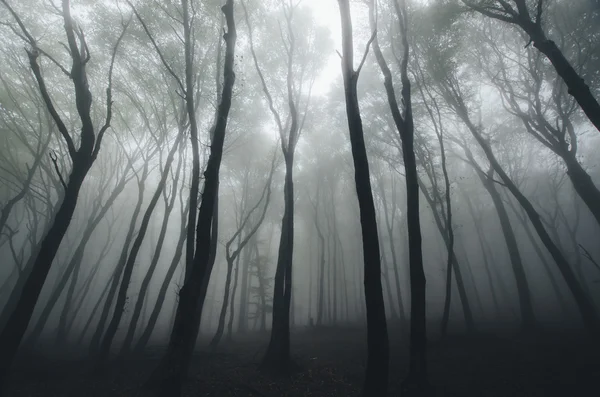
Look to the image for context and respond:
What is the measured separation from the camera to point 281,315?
348 inches

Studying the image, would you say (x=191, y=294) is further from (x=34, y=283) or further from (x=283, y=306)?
(x=283, y=306)

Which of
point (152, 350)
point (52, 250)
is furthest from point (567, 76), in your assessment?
point (152, 350)

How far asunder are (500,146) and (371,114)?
36.3ft

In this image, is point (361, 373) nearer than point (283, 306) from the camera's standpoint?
Yes

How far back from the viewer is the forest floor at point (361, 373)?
256 inches

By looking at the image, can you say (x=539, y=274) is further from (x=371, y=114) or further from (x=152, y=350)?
(x=152, y=350)

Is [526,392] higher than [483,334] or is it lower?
lower

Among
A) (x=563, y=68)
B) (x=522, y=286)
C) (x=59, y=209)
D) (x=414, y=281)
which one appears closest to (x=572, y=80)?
(x=563, y=68)

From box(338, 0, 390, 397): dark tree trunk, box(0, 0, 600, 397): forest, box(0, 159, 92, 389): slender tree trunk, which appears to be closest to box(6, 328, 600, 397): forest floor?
box(0, 0, 600, 397): forest

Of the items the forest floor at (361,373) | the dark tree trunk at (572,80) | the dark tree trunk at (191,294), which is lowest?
the forest floor at (361,373)

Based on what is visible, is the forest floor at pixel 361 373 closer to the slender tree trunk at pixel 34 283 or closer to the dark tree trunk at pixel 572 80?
the slender tree trunk at pixel 34 283

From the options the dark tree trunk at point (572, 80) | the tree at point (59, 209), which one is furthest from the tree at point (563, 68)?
the tree at point (59, 209)

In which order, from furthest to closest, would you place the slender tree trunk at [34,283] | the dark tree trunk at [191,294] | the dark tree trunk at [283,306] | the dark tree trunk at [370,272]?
the dark tree trunk at [283,306], the slender tree trunk at [34,283], the dark tree trunk at [370,272], the dark tree trunk at [191,294]

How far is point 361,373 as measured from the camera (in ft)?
26.4
